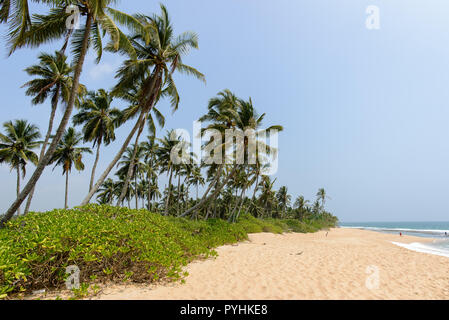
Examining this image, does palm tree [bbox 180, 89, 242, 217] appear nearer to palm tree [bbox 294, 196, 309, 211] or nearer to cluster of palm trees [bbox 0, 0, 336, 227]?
cluster of palm trees [bbox 0, 0, 336, 227]

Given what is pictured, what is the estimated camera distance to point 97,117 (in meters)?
19.9

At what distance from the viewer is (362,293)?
17.3 ft

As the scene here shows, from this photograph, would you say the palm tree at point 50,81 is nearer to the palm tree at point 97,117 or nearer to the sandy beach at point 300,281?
the palm tree at point 97,117

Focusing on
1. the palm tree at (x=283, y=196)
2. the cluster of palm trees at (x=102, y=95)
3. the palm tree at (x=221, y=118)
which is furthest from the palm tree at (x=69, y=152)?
the palm tree at (x=283, y=196)

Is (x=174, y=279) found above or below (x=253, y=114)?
below

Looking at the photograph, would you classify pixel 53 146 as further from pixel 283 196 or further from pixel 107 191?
pixel 283 196

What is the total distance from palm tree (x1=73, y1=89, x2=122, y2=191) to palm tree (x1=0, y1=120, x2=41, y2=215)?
587 cm

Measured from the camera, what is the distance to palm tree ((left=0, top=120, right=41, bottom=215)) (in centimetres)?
2155

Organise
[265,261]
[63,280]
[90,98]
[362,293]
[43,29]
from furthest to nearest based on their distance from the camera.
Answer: [90,98], [43,29], [265,261], [362,293], [63,280]

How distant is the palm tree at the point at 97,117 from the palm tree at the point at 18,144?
19.2ft

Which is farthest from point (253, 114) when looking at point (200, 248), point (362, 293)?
point (362, 293)

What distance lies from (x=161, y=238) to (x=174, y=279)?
1.87m

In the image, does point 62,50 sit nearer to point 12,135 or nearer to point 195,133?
point 195,133

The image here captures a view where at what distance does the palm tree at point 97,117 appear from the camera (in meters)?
19.8
